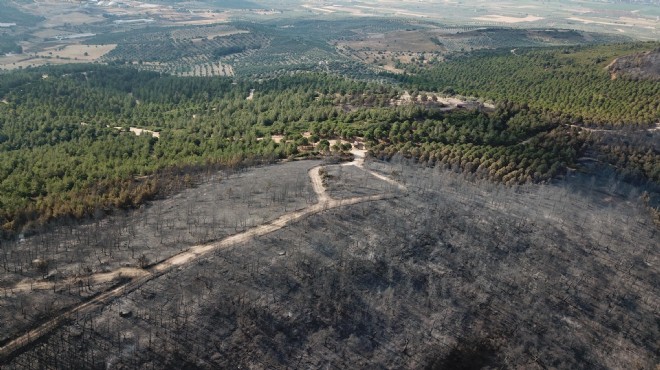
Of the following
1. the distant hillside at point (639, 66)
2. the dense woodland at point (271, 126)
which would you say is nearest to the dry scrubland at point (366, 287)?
the dense woodland at point (271, 126)

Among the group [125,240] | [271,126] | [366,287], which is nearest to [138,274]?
[125,240]

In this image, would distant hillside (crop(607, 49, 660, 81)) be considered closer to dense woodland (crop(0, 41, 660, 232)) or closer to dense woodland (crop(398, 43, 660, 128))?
dense woodland (crop(398, 43, 660, 128))

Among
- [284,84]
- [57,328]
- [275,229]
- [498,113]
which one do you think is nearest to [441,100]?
[498,113]

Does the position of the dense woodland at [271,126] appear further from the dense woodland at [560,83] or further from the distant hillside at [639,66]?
the distant hillside at [639,66]

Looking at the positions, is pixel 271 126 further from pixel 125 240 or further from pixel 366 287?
pixel 366 287

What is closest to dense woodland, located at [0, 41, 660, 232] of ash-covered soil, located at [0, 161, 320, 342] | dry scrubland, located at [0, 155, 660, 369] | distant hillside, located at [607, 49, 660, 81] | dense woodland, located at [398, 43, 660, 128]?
dense woodland, located at [398, 43, 660, 128]

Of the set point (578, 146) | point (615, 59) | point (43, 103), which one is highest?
point (615, 59)

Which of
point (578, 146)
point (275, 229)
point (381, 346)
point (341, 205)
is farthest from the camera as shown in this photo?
point (578, 146)

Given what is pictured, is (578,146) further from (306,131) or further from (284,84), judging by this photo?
(284,84)
